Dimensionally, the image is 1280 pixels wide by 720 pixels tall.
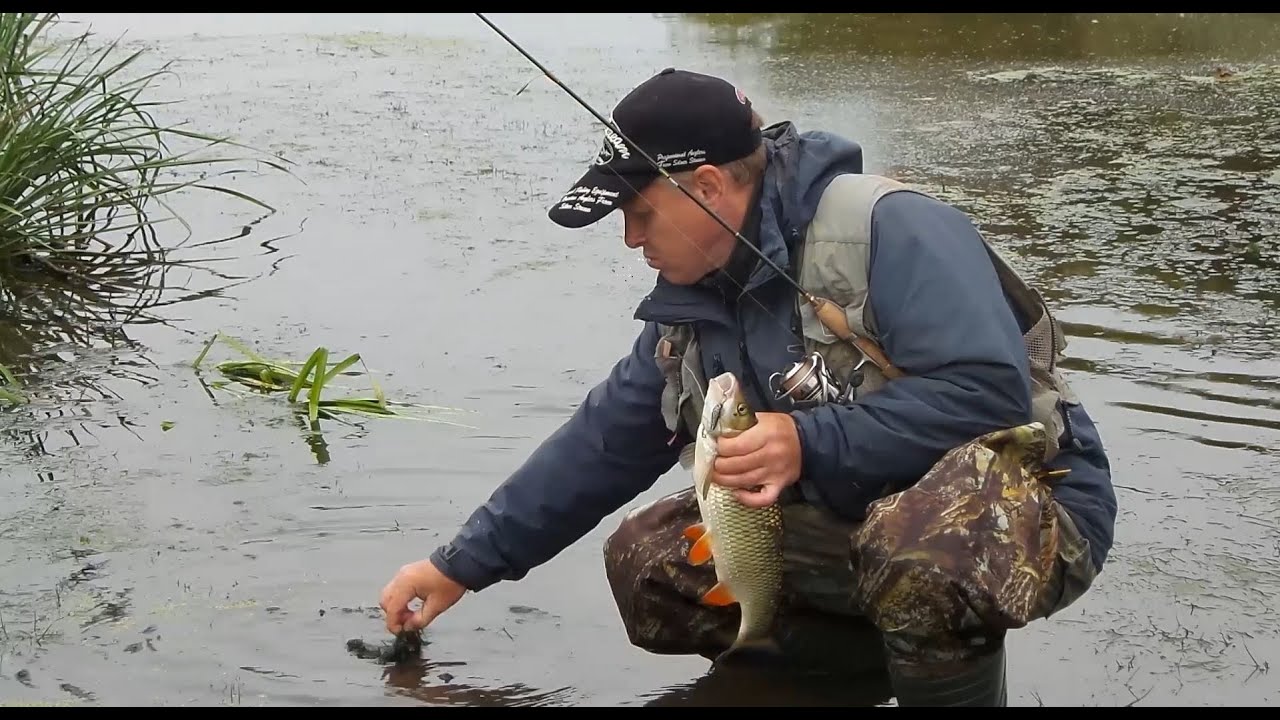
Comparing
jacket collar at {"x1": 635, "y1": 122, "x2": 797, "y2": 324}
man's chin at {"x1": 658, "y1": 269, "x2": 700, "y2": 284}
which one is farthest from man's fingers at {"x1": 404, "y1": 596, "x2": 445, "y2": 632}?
man's chin at {"x1": 658, "y1": 269, "x2": 700, "y2": 284}

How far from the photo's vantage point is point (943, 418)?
134 inches

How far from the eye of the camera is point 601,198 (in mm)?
3732

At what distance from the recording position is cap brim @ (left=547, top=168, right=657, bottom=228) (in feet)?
12.2

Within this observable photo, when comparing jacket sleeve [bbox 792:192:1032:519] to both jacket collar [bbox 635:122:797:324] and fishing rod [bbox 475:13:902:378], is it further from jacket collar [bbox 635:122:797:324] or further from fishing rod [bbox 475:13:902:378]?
jacket collar [bbox 635:122:797:324]

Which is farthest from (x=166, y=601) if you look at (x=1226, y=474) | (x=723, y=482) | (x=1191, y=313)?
(x=1191, y=313)

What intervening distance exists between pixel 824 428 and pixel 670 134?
78cm

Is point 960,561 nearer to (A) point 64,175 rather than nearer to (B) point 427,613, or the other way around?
(B) point 427,613

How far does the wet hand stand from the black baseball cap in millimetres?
644

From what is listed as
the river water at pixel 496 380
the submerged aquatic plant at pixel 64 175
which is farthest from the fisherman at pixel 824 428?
the submerged aquatic plant at pixel 64 175

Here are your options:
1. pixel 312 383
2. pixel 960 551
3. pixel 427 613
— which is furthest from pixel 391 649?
pixel 312 383

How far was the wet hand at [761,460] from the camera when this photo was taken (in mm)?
3367
